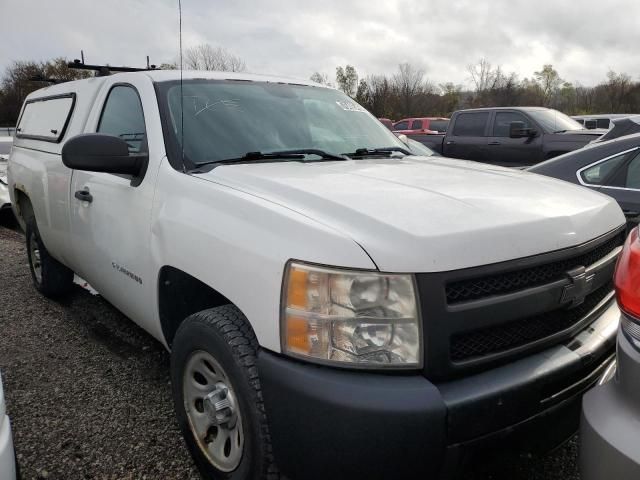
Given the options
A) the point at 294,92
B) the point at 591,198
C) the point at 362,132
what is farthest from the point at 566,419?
the point at 294,92

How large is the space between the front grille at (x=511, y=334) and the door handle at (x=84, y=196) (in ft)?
7.59

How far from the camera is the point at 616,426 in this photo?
1.39 meters

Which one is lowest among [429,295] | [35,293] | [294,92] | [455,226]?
[35,293]

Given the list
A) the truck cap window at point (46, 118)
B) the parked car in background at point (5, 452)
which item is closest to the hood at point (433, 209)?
the parked car in background at point (5, 452)

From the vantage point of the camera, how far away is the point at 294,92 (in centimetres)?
329

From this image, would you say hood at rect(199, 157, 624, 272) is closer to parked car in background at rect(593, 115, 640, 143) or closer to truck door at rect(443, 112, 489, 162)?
parked car in background at rect(593, 115, 640, 143)

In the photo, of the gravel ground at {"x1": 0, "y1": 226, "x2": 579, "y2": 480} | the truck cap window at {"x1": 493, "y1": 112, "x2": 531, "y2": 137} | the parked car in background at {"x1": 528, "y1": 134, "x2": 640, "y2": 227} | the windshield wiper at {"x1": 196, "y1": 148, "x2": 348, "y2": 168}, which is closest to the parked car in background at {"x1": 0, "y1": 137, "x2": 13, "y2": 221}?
the gravel ground at {"x1": 0, "y1": 226, "x2": 579, "y2": 480}

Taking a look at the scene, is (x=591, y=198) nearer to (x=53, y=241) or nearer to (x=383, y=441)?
(x=383, y=441)

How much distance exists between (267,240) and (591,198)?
1.48 metres

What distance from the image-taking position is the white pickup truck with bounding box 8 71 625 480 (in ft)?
5.21

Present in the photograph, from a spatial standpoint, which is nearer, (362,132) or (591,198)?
(591,198)

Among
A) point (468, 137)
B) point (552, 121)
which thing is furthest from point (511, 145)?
point (468, 137)

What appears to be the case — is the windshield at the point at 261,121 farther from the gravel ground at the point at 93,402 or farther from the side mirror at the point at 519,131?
the side mirror at the point at 519,131

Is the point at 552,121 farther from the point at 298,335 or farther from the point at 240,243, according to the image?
the point at 298,335
